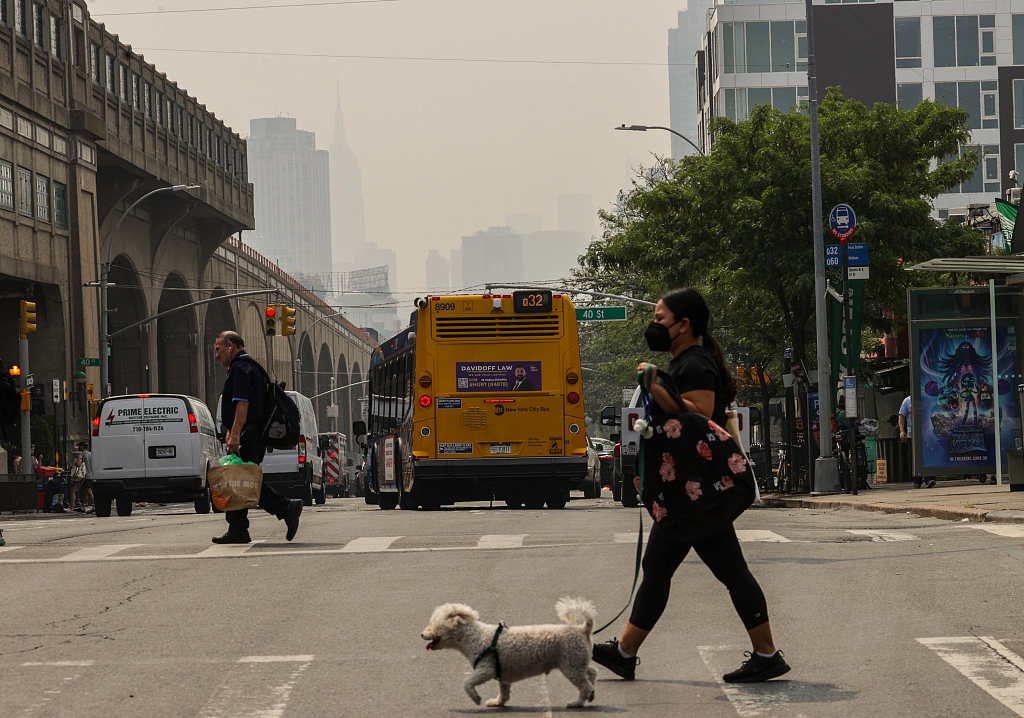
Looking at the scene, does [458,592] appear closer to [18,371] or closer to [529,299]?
[529,299]

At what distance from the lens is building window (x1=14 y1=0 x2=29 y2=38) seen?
41.5 meters

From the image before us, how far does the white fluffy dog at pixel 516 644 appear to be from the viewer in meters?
5.59

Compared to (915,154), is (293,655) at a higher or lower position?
lower

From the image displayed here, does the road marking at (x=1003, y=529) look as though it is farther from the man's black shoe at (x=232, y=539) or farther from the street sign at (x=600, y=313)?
the street sign at (x=600, y=313)

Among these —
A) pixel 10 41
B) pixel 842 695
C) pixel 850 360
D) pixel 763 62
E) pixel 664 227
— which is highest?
pixel 763 62

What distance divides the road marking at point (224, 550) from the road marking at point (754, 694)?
6008 mm

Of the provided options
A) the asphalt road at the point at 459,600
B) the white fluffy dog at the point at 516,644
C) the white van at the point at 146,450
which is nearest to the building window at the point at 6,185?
the white van at the point at 146,450

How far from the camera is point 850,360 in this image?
2436 centimetres

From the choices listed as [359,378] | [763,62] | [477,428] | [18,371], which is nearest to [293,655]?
[477,428]

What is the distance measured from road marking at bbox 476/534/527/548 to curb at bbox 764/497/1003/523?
5074mm

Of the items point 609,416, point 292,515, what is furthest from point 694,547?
point 609,416

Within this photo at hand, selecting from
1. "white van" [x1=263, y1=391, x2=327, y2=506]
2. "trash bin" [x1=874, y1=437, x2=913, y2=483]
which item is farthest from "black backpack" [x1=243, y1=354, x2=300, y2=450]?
"trash bin" [x1=874, y1=437, x2=913, y2=483]

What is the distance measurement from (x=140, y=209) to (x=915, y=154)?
34.3 metres

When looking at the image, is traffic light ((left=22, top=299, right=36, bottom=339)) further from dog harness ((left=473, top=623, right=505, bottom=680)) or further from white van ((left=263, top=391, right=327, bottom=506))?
dog harness ((left=473, top=623, right=505, bottom=680))
